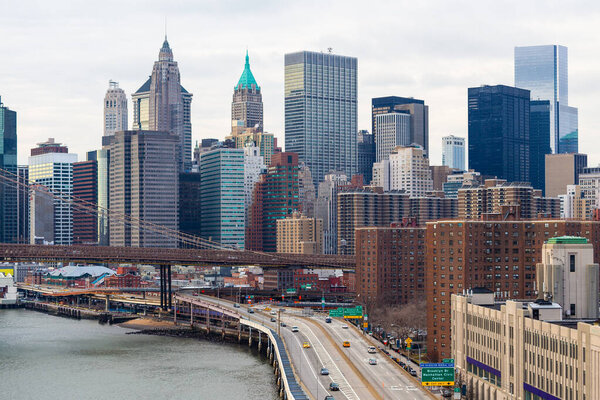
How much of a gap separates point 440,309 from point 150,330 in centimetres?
6534

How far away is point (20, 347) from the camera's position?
145 m

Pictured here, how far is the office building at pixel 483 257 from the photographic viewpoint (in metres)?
128

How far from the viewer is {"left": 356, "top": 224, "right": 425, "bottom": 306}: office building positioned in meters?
177

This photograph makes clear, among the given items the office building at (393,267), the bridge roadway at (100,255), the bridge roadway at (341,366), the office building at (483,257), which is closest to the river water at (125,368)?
the bridge roadway at (341,366)

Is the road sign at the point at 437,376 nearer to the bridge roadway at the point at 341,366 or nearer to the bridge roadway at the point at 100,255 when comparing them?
the bridge roadway at the point at 341,366

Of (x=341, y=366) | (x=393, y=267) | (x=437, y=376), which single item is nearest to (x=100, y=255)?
(x=393, y=267)

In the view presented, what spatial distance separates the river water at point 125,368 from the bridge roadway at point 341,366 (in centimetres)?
482

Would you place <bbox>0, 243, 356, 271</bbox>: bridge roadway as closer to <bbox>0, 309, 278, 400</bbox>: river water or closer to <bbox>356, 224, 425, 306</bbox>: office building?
<bbox>0, 309, 278, 400</bbox>: river water

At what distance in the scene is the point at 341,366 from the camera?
105812mm

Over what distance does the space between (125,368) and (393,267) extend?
67312 mm

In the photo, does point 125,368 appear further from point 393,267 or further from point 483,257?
point 393,267

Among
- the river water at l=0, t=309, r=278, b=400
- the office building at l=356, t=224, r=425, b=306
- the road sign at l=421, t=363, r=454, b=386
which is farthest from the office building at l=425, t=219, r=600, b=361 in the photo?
the office building at l=356, t=224, r=425, b=306

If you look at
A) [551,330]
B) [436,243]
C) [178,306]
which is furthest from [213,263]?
[551,330]

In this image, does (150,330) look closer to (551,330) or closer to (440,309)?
(440,309)
